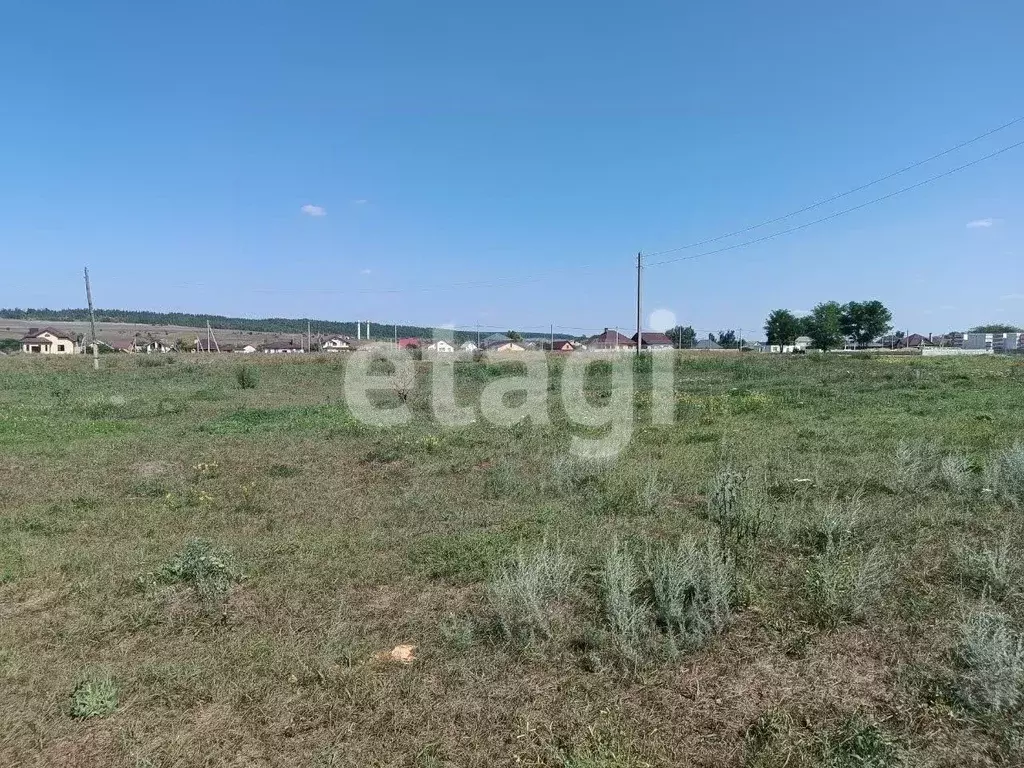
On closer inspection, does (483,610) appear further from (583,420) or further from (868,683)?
(583,420)

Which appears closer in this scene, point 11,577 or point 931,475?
point 11,577

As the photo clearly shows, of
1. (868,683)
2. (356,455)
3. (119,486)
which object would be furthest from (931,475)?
(119,486)

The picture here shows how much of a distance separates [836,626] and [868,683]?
0.40m

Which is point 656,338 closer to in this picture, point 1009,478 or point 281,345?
point 281,345

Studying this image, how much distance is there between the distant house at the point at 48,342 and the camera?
151 feet

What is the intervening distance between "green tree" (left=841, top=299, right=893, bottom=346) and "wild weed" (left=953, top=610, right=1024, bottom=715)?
72118mm

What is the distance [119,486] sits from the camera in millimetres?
6305

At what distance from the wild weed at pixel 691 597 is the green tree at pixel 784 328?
205ft

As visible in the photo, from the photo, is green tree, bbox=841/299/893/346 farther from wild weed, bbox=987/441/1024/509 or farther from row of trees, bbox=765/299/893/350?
wild weed, bbox=987/441/1024/509

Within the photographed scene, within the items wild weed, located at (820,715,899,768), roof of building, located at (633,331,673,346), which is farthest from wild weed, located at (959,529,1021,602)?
roof of building, located at (633,331,673,346)

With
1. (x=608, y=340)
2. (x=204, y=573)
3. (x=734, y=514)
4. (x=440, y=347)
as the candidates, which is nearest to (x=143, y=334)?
(x=440, y=347)

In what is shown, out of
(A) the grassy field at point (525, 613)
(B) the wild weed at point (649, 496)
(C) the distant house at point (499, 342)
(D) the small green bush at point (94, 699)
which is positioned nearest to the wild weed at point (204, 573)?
(A) the grassy field at point (525, 613)

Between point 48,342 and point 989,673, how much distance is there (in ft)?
196

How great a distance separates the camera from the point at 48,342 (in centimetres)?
4719
